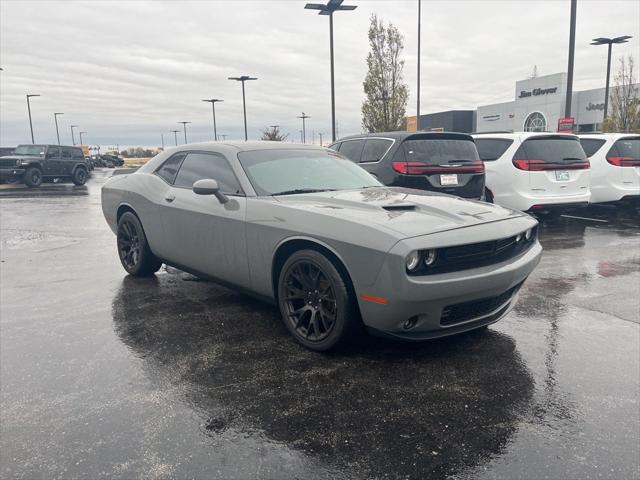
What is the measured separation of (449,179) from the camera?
7102mm

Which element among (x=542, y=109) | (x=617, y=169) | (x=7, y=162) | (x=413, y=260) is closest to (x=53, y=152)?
(x=7, y=162)

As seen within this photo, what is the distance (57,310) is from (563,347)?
437 centimetres

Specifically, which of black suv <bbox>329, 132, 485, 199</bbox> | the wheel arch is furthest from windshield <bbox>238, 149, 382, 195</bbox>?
black suv <bbox>329, 132, 485, 199</bbox>

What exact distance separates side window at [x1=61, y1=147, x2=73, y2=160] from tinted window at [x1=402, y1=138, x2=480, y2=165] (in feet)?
66.2

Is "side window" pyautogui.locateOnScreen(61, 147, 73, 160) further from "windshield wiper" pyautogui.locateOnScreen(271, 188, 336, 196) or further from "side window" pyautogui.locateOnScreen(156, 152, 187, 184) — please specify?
"windshield wiper" pyautogui.locateOnScreen(271, 188, 336, 196)

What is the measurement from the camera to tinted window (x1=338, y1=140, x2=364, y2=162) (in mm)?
7895

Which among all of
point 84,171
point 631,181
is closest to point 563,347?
point 631,181

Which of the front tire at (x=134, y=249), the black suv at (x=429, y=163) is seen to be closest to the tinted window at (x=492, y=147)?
the black suv at (x=429, y=163)

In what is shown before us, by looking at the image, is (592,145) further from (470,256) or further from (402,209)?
(470,256)

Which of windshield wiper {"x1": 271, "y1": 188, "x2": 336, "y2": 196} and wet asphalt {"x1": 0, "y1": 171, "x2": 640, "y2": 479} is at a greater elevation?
windshield wiper {"x1": 271, "y1": 188, "x2": 336, "y2": 196}

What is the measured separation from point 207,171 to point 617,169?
8609 millimetres

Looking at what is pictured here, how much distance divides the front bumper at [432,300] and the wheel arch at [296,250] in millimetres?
210

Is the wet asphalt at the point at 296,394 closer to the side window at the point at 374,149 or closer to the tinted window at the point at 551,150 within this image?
the side window at the point at 374,149

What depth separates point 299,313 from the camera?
3.70m
